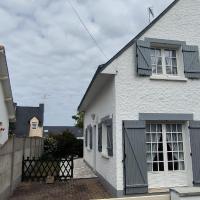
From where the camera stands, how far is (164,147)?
9.24m

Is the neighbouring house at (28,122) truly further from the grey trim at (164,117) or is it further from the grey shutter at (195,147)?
the grey shutter at (195,147)

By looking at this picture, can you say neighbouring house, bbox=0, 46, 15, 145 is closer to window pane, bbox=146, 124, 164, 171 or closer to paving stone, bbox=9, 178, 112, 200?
paving stone, bbox=9, 178, 112, 200

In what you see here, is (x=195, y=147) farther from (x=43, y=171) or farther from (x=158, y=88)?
(x=43, y=171)

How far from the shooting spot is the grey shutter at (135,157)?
8.53m

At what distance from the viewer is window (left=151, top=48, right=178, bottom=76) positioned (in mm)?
9781

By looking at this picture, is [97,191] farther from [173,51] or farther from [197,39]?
[197,39]

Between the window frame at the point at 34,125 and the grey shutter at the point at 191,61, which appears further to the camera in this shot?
the window frame at the point at 34,125

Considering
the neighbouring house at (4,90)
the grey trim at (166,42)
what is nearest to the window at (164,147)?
the grey trim at (166,42)

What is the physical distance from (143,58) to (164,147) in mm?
3334

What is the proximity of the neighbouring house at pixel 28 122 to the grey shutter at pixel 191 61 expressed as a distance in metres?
35.3

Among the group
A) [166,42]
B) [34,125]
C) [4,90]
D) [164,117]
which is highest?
[166,42]

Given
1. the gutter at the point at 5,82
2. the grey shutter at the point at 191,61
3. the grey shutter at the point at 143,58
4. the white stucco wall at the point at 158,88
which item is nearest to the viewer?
the white stucco wall at the point at 158,88

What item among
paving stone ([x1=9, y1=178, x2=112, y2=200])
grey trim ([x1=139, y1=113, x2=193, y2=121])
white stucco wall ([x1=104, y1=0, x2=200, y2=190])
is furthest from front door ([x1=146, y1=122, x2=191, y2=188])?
paving stone ([x1=9, y1=178, x2=112, y2=200])

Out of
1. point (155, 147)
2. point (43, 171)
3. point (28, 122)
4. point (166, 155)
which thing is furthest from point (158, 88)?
point (28, 122)
